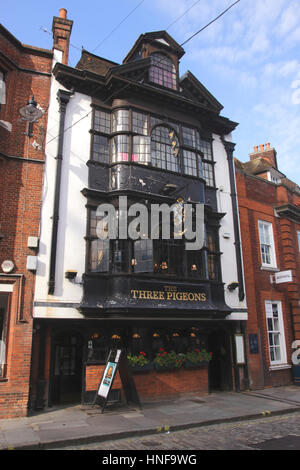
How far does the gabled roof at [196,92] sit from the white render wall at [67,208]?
4.69 meters

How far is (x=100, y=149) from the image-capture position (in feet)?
42.1

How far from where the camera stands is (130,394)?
35.0 feet

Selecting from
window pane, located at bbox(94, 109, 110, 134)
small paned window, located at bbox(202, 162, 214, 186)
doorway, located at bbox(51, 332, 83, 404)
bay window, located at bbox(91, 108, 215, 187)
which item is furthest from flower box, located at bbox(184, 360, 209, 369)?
window pane, located at bbox(94, 109, 110, 134)

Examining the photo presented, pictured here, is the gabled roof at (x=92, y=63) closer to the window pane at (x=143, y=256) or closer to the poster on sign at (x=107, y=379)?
the window pane at (x=143, y=256)

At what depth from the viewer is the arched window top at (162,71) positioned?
14.7 meters

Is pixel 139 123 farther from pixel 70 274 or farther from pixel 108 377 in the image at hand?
pixel 108 377

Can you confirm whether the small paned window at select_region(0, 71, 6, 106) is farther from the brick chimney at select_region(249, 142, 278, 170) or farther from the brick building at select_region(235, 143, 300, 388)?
the brick chimney at select_region(249, 142, 278, 170)

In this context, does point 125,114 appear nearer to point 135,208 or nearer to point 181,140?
point 181,140

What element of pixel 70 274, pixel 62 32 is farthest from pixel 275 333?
pixel 62 32

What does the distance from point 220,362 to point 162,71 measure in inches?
486

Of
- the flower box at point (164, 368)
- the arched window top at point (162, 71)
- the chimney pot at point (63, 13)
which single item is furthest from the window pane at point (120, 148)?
the flower box at point (164, 368)

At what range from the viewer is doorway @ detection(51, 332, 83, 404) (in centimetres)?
1138

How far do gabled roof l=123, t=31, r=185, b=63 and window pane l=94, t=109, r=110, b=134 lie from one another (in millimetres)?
4058

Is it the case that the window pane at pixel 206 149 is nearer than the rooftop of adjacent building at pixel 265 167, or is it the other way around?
the window pane at pixel 206 149
